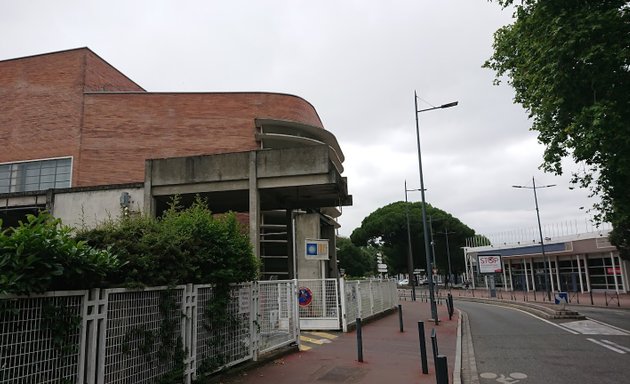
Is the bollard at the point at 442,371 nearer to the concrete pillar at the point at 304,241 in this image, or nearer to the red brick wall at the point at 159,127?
the concrete pillar at the point at 304,241

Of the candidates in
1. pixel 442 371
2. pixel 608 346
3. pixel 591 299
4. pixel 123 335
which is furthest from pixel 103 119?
pixel 591 299

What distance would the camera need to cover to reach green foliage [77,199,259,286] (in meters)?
6.45

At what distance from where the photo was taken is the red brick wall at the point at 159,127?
33875 millimetres

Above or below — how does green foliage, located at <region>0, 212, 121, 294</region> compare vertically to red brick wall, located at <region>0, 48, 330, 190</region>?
below

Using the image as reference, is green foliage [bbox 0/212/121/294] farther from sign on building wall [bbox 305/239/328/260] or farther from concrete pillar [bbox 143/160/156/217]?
concrete pillar [bbox 143/160/156/217]

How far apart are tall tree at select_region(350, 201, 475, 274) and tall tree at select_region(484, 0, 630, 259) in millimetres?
46036

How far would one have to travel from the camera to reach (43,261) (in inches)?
177

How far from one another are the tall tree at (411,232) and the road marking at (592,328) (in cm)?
4308

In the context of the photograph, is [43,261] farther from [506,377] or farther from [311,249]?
[311,249]

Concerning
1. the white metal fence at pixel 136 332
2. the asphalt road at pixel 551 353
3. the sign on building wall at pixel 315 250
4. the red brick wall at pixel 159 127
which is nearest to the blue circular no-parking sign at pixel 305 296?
the sign on building wall at pixel 315 250

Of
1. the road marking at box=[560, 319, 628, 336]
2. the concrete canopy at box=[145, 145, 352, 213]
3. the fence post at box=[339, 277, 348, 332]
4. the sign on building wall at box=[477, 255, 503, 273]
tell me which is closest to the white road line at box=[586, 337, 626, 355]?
the road marking at box=[560, 319, 628, 336]

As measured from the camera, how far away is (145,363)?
6258mm

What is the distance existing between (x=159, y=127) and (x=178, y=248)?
3019 cm

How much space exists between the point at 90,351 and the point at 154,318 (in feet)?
4.27
